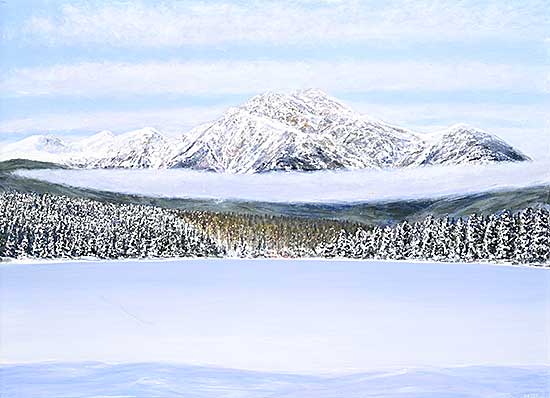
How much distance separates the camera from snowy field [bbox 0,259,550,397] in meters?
6.79

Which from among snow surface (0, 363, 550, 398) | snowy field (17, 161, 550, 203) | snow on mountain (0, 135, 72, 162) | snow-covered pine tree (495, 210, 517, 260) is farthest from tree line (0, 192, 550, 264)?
snow surface (0, 363, 550, 398)

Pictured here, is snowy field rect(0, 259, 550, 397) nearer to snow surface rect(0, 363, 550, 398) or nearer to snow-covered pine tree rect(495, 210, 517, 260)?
snow surface rect(0, 363, 550, 398)

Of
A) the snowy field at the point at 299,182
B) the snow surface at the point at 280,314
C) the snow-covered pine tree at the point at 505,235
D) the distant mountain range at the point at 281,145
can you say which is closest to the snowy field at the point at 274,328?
the snow surface at the point at 280,314

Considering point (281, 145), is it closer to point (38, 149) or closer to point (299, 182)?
point (299, 182)

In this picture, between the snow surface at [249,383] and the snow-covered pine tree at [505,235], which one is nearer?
the snow surface at [249,383]

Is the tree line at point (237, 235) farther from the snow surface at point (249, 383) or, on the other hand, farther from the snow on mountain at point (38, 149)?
the snow surface at point (249, 383)

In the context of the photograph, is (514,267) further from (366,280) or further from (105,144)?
(105,144)

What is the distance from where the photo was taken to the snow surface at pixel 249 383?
673 cm

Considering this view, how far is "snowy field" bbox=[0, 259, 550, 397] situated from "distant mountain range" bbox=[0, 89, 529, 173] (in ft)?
2.37

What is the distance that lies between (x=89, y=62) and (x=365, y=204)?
2.18 meters

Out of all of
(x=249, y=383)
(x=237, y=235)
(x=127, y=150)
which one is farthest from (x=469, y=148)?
(x=127, y=150)

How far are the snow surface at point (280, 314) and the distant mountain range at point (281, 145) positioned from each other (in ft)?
2.35

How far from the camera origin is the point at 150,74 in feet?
23.7

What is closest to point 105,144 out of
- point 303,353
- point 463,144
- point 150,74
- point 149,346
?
point 150,74
